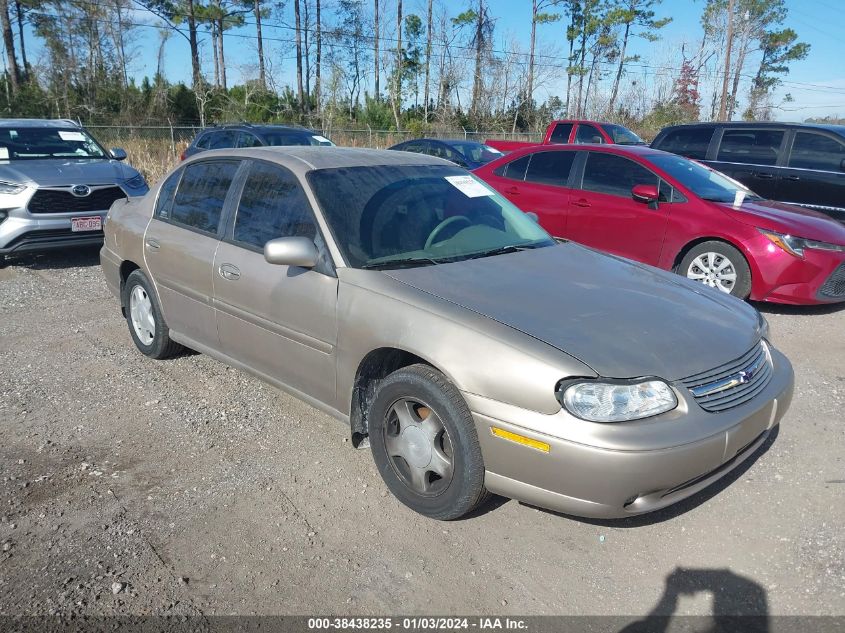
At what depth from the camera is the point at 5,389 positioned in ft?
14.5

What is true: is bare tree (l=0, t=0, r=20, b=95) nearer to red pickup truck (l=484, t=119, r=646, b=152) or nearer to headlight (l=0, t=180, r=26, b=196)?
red pickup truck (l=484, t=119, r=646, b=152)

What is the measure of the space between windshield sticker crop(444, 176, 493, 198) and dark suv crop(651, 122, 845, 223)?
591 centimetres

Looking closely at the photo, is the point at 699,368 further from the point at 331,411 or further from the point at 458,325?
the point at 331,411

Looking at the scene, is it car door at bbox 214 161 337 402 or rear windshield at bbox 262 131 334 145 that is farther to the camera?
rear windshield at bbox 262 131 334 145

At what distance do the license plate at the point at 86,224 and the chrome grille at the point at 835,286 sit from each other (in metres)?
7.81

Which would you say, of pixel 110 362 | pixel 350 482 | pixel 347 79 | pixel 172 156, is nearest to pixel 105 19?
pixel 347 79

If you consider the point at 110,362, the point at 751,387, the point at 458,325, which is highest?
the point at 458,325

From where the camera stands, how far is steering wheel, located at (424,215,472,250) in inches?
141

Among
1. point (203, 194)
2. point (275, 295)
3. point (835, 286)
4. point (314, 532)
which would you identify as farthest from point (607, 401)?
point (835, 286)

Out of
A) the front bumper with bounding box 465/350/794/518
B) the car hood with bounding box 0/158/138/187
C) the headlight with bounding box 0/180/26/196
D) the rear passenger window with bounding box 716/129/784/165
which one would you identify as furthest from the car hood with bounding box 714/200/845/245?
the headlight with bounding box 0/180/26/196

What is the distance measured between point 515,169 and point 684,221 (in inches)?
89.1

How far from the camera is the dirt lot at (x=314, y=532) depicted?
2541 millimetres

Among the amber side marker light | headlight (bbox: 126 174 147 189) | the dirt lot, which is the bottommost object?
the dirt lot

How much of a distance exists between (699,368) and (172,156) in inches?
695
